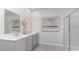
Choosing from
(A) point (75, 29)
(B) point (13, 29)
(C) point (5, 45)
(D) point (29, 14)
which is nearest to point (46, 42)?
(D) point (29, 14)

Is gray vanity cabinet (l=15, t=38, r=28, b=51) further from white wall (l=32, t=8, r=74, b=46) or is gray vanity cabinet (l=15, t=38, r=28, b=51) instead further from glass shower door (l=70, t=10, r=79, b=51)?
white wall (l=32, t=8, r=74, b=46)

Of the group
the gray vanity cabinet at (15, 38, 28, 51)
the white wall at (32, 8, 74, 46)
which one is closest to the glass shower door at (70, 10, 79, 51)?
the gray vanity cabinet at (15, 38, 28, 51)

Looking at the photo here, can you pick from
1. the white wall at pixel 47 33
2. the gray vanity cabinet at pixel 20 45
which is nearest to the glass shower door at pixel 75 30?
the gray vanity cabinet at pixel 20 45

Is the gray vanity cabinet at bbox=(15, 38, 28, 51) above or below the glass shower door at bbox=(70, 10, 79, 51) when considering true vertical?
below

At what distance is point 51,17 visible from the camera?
458 cm

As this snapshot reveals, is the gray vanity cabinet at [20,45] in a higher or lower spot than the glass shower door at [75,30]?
lower

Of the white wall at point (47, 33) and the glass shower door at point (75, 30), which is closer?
the glass shower door at point (75, 30)

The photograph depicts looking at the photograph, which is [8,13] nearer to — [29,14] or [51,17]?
[29,14]

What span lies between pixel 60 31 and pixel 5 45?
310 centimetres

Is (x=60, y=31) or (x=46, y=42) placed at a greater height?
(x=60, y=31)

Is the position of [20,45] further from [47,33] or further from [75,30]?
[47,33]

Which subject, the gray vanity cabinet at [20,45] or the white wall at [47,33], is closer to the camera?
Result: the gray vanity cabinet at [20,45]

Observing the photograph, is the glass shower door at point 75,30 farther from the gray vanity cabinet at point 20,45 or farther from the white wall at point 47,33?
the white wall at point 47,33
